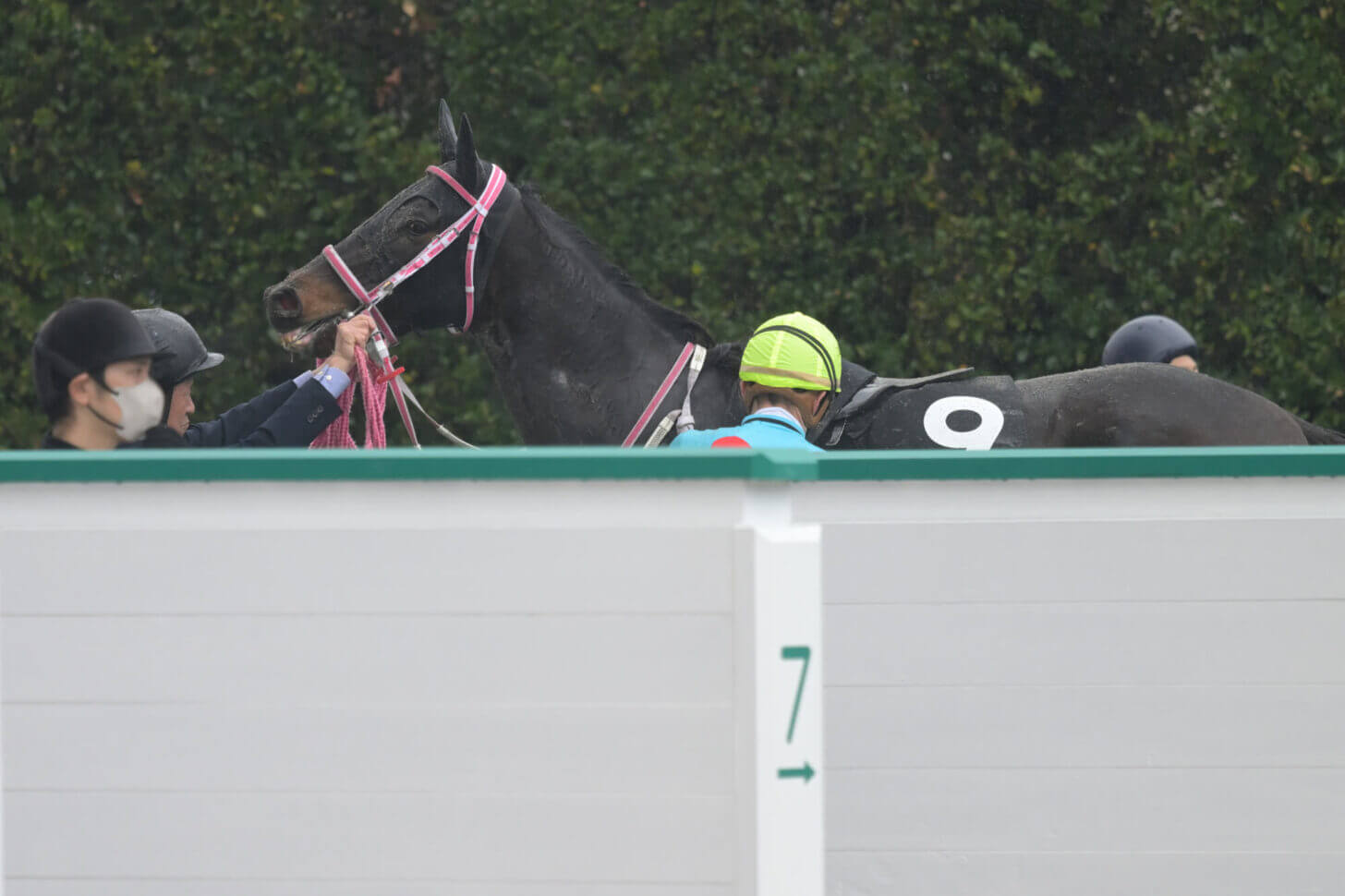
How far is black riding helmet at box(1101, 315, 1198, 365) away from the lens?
16.8 feet

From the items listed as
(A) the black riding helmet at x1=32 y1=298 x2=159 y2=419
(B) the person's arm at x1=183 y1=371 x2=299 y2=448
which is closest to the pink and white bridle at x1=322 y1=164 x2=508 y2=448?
(B) the person's arm at x1=183 y1=371 x2=299 y2=448

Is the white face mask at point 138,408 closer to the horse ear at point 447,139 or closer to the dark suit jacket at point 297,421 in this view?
the dark suit jacket at point 297,421

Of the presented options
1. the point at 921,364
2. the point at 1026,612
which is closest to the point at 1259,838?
the point at 1026,612

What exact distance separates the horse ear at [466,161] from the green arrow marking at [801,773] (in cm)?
255

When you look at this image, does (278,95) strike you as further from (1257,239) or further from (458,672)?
(458,672)

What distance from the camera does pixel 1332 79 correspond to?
591cm

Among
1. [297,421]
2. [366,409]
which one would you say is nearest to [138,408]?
[297,421]

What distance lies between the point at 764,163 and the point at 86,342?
12.6 feet

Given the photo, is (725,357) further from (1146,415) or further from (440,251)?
(1146,415)

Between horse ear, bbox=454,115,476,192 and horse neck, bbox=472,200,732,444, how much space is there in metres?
0.16

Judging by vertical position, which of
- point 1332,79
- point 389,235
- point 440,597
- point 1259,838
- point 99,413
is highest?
point 1332,79

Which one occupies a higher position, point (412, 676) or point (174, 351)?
point (174, 351)

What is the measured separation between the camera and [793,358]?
125 inches

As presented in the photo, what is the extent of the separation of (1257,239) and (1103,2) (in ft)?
3.76
